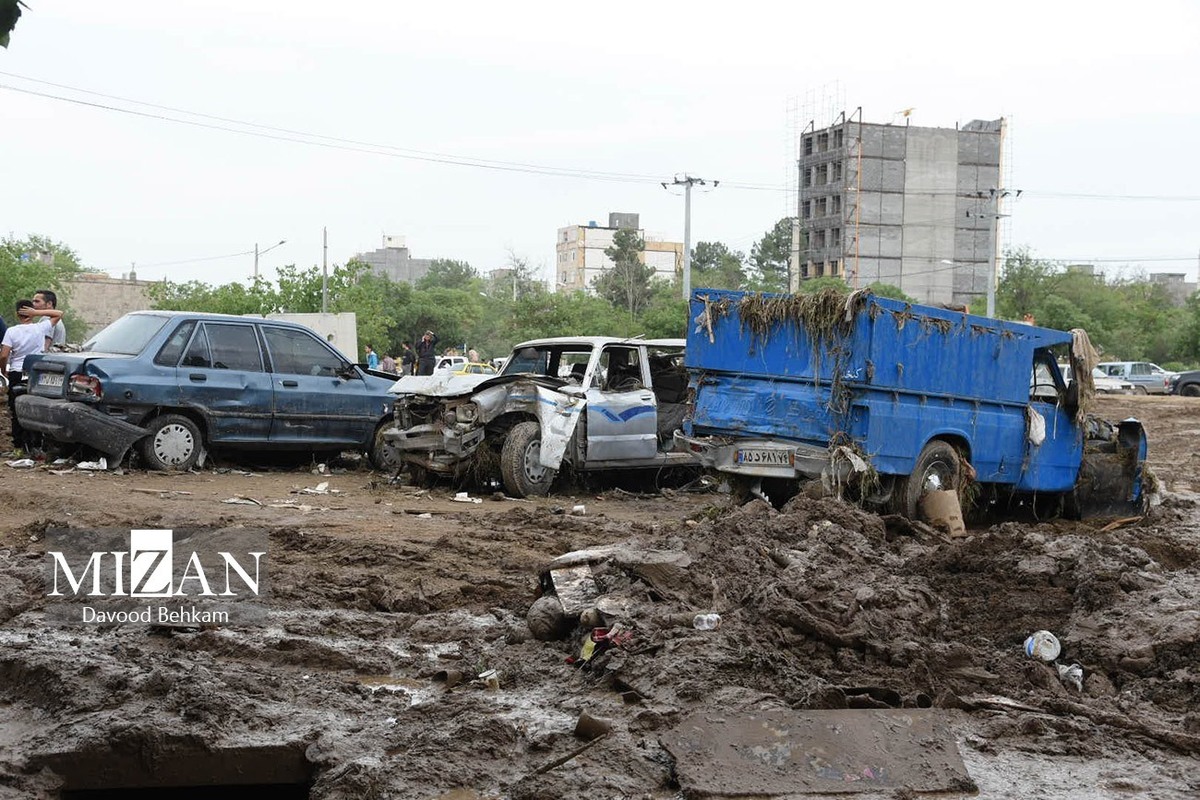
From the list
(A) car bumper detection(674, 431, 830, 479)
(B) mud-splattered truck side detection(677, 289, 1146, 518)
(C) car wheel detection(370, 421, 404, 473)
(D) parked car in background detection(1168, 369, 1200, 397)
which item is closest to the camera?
(B) mud-splattered truck side detection(677, 289, 1146, 518)

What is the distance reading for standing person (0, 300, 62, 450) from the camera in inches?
523

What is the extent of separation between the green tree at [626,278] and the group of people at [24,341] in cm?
5654

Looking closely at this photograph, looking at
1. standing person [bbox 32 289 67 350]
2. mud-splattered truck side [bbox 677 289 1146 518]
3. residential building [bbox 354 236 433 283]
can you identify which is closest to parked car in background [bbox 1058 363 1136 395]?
mud-splattered truck side [bbox 677 289 1146 518]

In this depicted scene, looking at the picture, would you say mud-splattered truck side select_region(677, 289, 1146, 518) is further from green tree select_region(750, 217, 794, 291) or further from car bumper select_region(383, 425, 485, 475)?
green tree select_region(750, 217, 794, 291)

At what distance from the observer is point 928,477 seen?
34.7 feet

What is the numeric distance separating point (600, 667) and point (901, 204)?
290 ft

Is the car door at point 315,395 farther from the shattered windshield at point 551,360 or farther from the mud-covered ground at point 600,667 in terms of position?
the mud-covered ground at point 600,667

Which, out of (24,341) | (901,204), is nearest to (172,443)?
(24,341)

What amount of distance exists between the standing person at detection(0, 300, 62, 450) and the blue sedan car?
742mm

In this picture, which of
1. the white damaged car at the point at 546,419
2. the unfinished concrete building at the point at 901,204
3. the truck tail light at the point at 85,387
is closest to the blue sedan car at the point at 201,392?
the truck tail light at the point at 85,387

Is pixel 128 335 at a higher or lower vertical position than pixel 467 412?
higher

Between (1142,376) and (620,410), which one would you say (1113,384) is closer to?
(1142,376)

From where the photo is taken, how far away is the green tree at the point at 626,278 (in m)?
75.1

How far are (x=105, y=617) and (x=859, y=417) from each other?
6.14m
